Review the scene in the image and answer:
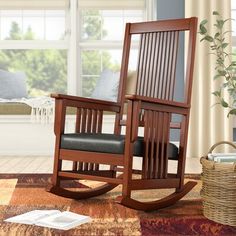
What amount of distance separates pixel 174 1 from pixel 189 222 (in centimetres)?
360

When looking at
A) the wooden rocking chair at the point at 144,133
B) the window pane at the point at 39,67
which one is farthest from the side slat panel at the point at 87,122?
the window pane at the point at 39,67

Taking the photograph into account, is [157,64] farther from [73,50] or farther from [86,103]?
[73,50]

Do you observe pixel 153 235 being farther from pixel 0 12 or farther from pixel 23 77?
pixel 0 12

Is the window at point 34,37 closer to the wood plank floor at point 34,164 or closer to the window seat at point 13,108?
the window seat at point 13,108

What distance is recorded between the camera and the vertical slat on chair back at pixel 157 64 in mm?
3020

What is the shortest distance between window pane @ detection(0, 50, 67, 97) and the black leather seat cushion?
122 inches

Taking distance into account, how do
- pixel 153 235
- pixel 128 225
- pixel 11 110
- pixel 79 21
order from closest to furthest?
pixel 153 235
pixel 128 225
pixel 11 110
pixel 79 21

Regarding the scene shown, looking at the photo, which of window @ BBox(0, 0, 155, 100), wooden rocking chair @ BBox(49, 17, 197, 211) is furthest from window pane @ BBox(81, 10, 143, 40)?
wooden rocking chair @ BBox(49, 17, 197, 211)

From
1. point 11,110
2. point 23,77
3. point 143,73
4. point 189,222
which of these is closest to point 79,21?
point 23,77

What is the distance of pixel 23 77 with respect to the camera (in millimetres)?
5496

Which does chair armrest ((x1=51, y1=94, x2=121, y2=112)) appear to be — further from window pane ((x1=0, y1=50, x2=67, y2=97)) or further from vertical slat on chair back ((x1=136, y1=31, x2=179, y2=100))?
window pane ((x1=0, y1=50, x2=67, y2=97))

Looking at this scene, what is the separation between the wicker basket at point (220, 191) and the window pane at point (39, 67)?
3.58m

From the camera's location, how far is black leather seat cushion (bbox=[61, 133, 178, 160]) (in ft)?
8.30

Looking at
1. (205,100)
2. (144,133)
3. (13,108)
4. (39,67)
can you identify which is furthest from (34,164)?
(144,133)
